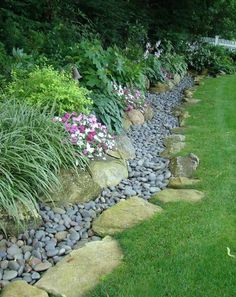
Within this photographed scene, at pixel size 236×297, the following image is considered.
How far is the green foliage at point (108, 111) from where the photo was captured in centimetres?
488

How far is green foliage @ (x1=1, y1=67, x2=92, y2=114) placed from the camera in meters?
4.16

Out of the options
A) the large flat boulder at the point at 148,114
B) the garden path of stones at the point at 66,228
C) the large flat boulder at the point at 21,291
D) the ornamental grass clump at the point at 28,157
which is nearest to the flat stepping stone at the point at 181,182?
the garden path of stones at the point at 66,228

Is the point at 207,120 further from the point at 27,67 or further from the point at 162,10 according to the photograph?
the point at 162,10

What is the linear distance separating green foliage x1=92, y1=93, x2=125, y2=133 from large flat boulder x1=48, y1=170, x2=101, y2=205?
1322 mm

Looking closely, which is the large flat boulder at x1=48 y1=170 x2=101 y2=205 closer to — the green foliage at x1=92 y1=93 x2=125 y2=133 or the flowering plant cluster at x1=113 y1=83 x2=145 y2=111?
the green foliage at x1=92 y1=93 x2=125 y2=133

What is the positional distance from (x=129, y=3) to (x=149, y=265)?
10.9 metres

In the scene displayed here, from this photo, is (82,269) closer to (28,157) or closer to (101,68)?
(28,157)

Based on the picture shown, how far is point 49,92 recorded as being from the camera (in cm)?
424

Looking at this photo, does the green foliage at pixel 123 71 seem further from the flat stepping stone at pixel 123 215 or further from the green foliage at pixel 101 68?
the flat stepping stone at pixel 123 215

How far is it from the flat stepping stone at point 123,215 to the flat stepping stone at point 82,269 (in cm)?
19

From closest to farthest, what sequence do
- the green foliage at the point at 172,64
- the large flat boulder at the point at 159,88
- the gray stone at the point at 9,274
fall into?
the gray stone at the point at 9,274
the large flat boulder at the point at 159,88
the green foliage at the point at 172,64

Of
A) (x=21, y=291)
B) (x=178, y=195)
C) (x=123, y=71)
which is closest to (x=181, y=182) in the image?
(x=178, y=195)

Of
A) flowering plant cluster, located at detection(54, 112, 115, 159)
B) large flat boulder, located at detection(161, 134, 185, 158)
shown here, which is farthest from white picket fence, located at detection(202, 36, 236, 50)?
flowering plant cluster, located at detection(54, 112, 115, 159)

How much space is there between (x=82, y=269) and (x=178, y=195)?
1.35 meters
